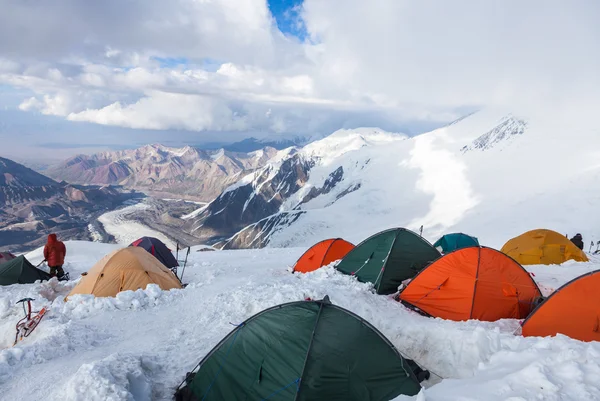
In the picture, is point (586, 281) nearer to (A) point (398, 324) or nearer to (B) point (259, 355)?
(A) point (398, 324)

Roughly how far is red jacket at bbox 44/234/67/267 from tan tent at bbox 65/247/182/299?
21.1ft

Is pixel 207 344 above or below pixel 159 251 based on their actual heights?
above

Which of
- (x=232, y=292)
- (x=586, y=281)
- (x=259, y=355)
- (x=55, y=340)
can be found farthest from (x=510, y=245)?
(x=55, y=340)

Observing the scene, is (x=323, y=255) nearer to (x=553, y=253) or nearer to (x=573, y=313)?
(x=573, y=313)

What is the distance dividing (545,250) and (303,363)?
1980cm

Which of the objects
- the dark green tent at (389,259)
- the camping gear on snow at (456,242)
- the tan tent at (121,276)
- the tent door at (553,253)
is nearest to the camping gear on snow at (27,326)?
the tan tent at (121,276)

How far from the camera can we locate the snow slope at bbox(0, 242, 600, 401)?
6.51 meters

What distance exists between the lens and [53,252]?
19531mm

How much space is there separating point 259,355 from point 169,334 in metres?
4.59

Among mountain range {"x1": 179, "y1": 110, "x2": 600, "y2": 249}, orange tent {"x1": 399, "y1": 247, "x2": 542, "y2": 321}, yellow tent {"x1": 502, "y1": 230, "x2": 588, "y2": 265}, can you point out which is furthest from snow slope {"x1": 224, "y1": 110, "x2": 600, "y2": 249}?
orange tent {"x1": 399, "y1": 247, "x2": 542, "y2": 321}

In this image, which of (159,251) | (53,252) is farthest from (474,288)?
(53,252)

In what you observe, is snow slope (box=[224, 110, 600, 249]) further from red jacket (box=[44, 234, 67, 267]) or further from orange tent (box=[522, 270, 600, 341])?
red jacket (box=[44, 234, 67, 267])

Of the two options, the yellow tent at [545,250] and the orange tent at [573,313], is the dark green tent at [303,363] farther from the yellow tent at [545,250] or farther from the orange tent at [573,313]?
the yellow tent at [545,250]

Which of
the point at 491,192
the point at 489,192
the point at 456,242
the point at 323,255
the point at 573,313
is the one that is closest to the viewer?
the point at 573,313
